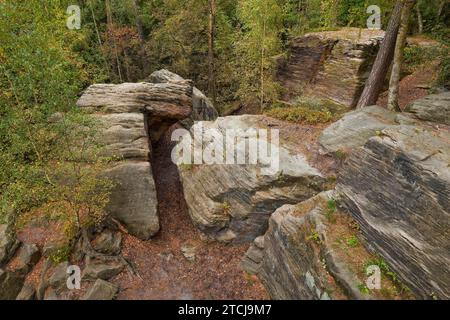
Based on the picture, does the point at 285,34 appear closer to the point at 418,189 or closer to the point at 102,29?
the point at 102,29

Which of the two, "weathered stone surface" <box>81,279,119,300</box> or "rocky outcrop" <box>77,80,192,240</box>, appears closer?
"weathered stone surface" <box>81,279,119,300</box>

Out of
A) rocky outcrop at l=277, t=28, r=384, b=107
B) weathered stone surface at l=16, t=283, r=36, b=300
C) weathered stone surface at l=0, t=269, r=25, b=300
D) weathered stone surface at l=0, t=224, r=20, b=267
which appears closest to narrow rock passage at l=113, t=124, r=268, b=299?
weathered stone surface at l=16, t=283, r=36, b=300

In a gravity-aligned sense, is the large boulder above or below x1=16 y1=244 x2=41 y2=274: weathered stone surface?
above

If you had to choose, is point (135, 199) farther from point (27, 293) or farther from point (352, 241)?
point (352, 241)

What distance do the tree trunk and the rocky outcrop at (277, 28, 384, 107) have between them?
2229mm

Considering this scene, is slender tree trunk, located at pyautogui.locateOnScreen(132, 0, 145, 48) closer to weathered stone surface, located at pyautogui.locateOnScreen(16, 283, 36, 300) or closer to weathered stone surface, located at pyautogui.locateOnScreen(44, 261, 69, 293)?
weathered stone surface, located at pyautogui.locateOnScreen(44, 261, 69, 293)

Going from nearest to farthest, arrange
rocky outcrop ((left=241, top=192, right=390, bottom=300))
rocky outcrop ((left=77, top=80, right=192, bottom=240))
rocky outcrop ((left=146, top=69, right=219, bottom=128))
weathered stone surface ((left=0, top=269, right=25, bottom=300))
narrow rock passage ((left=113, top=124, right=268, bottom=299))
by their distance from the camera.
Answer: rocky outcrop ((left=241, top=192, right=390, bottom=300)), weathered stone surface ((left=0, top=269, right=25, bottom=300)), narrow rock passage ((left=113, top=124, right=268, bottom=299)), rocky outcrop ((left=77, top=80, right=192, bottom=240)), rocky outcrop ((left=146, top=69, right=219, bottom=128))

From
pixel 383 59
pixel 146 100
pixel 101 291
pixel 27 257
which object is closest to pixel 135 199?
pixel 101 291

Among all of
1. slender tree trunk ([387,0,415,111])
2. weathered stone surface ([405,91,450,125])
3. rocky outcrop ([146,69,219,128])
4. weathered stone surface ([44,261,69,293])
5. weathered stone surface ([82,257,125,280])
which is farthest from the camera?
rocky outcrop ([146,69,219,128])

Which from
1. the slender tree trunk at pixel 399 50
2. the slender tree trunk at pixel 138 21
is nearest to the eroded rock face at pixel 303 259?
the slender tree trunk at pixel 399 50

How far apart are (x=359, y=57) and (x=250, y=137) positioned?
9150 mm

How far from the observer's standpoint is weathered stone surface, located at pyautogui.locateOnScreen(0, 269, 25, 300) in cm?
1018

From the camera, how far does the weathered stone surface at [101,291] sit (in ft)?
34.4

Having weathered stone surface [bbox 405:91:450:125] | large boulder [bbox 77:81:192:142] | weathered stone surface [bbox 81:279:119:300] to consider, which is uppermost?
weathered stone surface [bbox 405:91:450:125]
